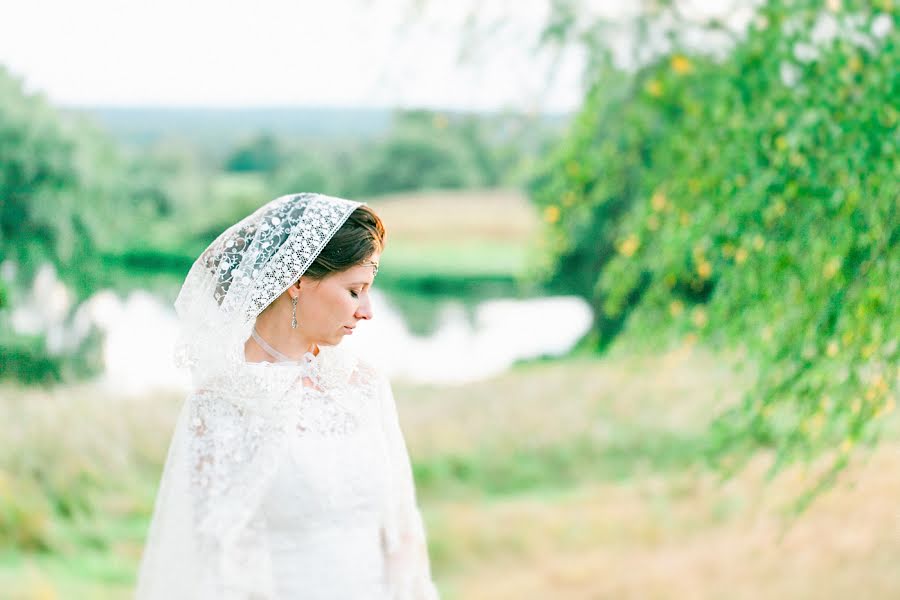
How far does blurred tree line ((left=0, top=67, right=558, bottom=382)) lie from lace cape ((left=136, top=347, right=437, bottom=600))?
3.28 metres

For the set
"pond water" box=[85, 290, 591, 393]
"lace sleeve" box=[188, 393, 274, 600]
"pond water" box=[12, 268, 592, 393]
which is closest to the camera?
"lace sleeve" box=[188, 393, 274, 600]

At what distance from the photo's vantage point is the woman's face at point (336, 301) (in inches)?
79.6

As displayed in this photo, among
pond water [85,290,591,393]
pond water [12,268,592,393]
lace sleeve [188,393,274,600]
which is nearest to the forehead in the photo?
lace sleeve [188,393,274,600]

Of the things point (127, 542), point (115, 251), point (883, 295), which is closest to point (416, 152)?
point (115, 251)

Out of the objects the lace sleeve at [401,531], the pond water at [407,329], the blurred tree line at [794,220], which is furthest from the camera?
the pond water at [407,329]

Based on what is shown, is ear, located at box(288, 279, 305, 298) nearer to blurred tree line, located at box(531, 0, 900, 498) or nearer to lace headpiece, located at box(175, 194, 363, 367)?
lace headpiece, located at box(175, 194, 363, 367)

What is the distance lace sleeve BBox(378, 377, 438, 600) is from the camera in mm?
2113

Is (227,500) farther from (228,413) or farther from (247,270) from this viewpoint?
(247,270)

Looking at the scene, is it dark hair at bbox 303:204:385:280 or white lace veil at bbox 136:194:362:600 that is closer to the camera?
white lace veil at bbox 136:194:362:600

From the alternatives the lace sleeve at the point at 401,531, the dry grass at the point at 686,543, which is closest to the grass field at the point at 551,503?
the dry grass at the point at 686,543

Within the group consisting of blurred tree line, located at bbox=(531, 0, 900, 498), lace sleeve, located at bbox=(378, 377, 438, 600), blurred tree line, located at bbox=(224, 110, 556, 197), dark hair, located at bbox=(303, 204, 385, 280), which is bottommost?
lace sleeve, located at bbox=(378, 377, 438, 600)

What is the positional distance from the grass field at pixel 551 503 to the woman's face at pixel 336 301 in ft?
9.57

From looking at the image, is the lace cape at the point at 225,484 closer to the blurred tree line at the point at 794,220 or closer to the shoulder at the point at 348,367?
the shoulder at the point at 348,367

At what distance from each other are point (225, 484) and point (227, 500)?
0.10ft
